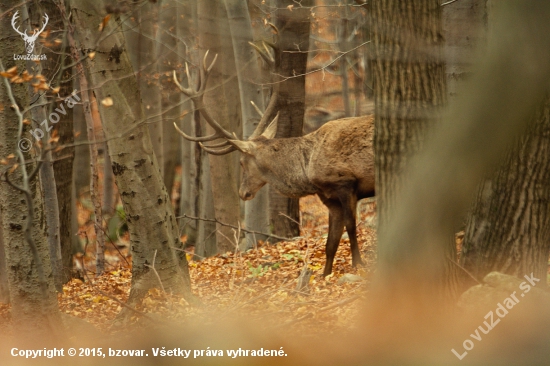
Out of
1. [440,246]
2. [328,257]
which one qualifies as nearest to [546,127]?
[440,246]

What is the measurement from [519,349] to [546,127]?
2.13 m

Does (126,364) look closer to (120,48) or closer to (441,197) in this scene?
(441,197)

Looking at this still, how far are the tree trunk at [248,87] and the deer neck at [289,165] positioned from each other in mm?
2092

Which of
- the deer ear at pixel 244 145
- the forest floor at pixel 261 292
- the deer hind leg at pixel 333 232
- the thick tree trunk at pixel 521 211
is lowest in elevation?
the forest floor at pixel 261 292

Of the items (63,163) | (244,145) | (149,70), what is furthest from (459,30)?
(149,70)

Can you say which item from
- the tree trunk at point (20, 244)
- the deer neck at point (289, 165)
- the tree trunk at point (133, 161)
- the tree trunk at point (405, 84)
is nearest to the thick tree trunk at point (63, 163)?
the tree trunk at point (133, 161)

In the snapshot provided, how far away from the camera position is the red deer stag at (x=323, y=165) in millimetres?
8797

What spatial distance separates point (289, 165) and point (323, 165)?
67cm

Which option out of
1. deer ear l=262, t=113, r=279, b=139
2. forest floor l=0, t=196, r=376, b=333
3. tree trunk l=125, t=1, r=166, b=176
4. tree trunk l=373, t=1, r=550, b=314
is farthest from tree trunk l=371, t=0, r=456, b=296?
tree trunk l=125, t=1, r=166, b=176

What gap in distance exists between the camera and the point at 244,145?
966 cm

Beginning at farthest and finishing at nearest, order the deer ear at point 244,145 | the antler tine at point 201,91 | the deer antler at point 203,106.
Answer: the deer ear at point 244,145, the deer antler at point 203,106, the antler tine at point 201,91

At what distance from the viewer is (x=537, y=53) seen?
402 centimetres

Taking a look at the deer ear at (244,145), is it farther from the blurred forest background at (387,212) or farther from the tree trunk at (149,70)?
the tree trunk at (149,70)

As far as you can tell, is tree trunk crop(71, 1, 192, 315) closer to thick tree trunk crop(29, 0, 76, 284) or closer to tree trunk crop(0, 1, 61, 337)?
tree trunk crop(0, 1, 61, 337)
